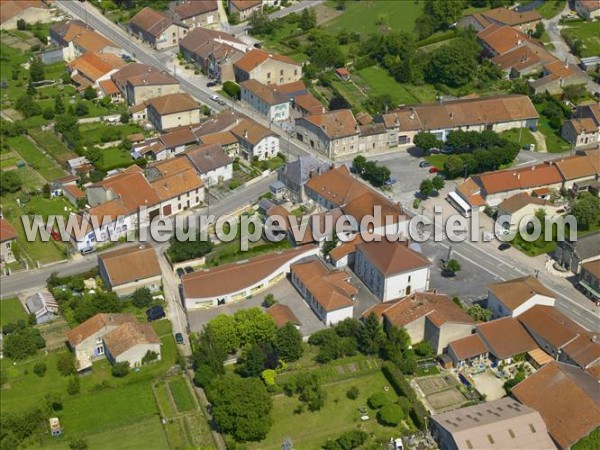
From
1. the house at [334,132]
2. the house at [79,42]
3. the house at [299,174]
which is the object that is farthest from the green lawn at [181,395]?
the house at [79,42]

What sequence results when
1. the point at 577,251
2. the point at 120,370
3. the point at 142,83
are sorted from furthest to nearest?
the point at 142,83
the point at 577,251
the point at 120,370

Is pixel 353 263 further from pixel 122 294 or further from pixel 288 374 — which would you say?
pixel 122 294

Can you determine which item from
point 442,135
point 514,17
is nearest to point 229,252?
point 442,135

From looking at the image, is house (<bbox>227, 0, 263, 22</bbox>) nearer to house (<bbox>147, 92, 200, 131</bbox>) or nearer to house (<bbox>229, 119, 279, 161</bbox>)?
house (<bbox>147, 92, 200, 131</bbox>)

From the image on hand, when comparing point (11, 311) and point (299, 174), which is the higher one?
point (299, 174)

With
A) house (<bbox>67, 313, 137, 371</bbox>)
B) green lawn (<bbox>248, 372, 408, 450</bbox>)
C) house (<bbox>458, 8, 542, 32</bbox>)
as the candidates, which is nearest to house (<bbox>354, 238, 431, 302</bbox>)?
green lawn (<bbox>248, 372, 408, 450</bbox>)

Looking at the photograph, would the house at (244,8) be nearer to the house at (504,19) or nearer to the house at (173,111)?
the house at (504,19)

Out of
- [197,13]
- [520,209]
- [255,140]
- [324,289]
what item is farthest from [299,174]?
[197,13]

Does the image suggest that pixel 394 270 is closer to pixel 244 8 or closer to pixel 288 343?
pixel 288 343
